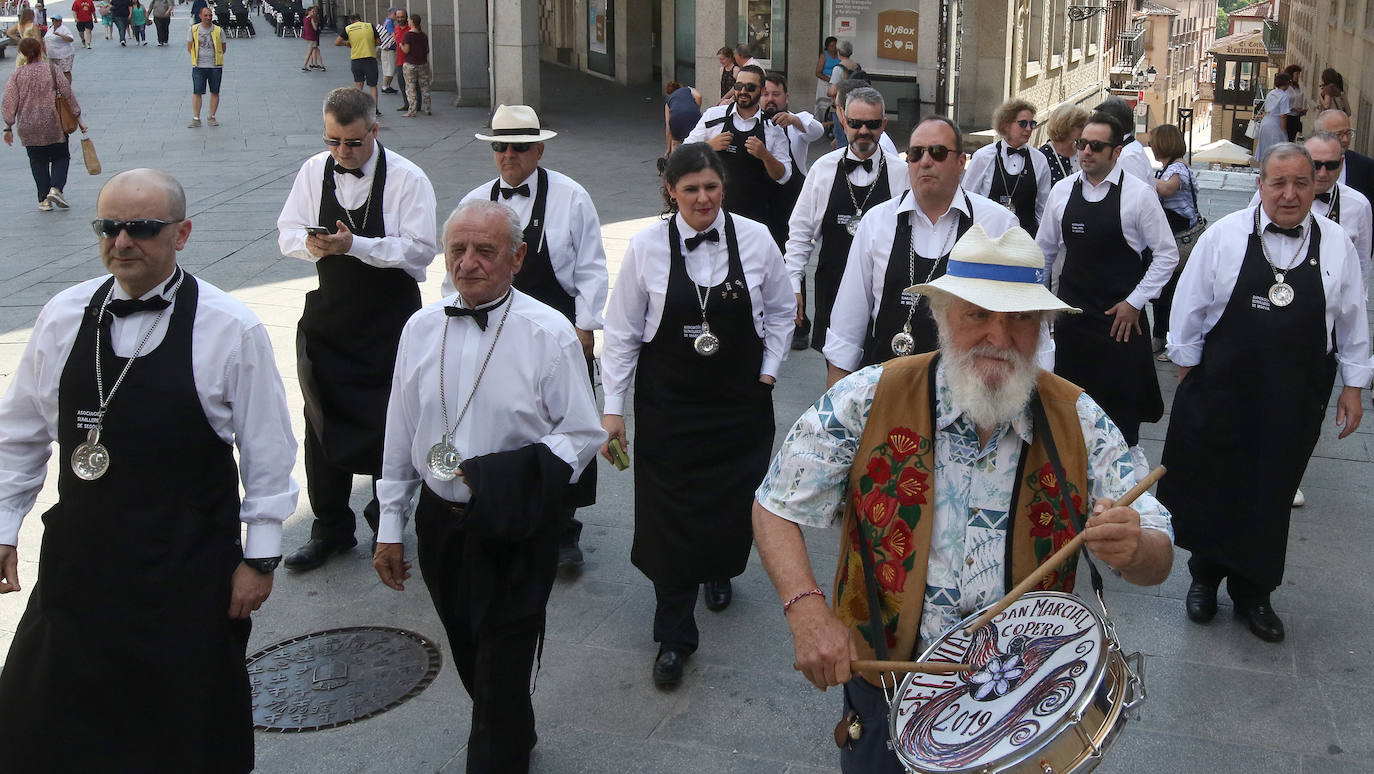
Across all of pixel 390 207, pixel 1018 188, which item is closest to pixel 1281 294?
pixel 1018 188

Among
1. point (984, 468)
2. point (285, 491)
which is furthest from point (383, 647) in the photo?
point (984, 468)

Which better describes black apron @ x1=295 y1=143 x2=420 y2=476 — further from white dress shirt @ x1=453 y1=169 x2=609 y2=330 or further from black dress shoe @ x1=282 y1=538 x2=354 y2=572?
white dress shirt @ x1=453 y1=169 x2=609 y2=330

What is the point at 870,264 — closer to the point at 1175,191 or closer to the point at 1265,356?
the point at 1265,356

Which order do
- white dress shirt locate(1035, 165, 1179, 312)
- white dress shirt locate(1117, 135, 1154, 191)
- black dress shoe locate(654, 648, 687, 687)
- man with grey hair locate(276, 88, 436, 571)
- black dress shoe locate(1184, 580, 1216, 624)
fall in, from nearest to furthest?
black dress shoe locate(654, 648, 687, 687)
black dress shoe locate(1184, 580, 1216, 624)
man with grey hair locate(276, 88, 436, 571)
white dress shirt locate(1035, 165, 1179, 312)
white dress shirt locate(1117, 135, 1154, 191)

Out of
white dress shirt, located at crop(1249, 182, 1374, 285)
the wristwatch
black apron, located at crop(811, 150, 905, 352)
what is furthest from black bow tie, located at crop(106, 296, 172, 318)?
white dress shirt, located at crop(1249, 182, 1374, 285)

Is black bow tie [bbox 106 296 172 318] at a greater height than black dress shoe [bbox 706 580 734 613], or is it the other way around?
black bow tie [bbox 106 296 172 318]

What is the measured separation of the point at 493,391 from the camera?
407cm

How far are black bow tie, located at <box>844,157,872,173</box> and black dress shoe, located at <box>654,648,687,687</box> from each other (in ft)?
11.2

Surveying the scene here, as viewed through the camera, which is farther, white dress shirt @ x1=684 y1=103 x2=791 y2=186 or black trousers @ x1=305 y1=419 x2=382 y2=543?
white dress shirt @ x1=684 y1=103 x2=791 y2=186

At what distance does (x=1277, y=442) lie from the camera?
5.40 m

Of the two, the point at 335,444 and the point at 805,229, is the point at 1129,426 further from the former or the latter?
the point at 335,444

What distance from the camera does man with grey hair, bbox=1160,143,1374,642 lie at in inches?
211

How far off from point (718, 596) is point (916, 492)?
286 cm

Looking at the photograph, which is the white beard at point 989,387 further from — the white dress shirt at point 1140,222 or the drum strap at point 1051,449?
the white dress shirt at point 1140,222
